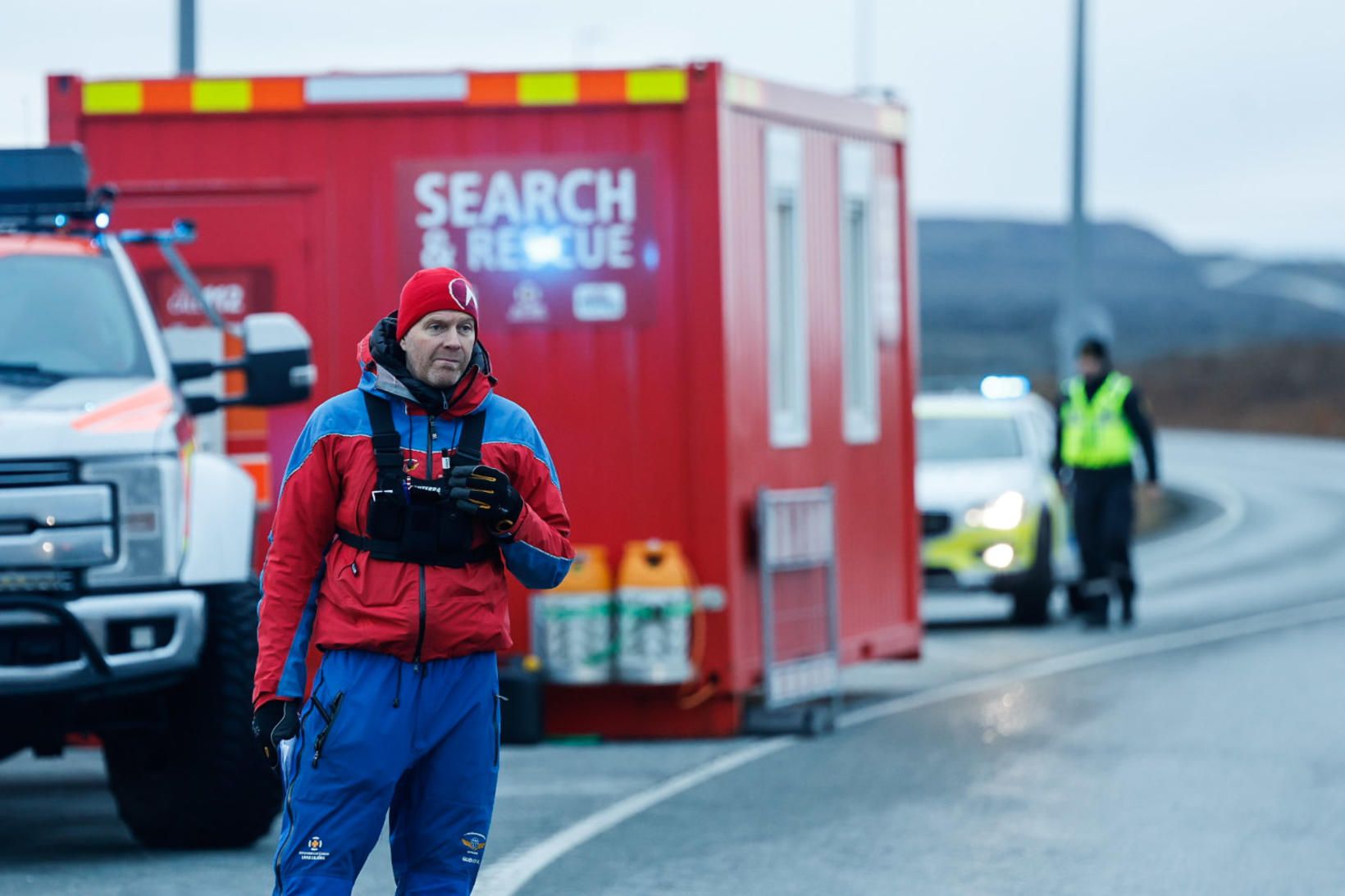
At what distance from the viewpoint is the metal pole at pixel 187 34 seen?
15477 mm

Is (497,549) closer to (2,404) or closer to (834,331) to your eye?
(2,404)

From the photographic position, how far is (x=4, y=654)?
774 cm

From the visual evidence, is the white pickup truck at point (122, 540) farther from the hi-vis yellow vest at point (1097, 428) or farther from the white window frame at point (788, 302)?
the hi-vis yellow vest at point (1097, 428)

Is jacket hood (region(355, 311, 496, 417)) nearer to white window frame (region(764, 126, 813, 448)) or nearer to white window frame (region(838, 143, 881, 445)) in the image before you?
white window frame (region(764, 126, 813, 448))

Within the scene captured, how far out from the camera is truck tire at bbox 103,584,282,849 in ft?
27.0

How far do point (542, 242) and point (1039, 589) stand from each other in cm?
737

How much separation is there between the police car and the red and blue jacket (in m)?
11.6

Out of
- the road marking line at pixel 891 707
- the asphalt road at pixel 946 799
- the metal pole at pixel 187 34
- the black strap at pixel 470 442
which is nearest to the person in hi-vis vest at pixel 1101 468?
the road marking line at pixel 891 707

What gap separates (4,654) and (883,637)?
651 cm

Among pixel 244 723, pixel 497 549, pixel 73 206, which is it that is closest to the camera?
pixel 497 549

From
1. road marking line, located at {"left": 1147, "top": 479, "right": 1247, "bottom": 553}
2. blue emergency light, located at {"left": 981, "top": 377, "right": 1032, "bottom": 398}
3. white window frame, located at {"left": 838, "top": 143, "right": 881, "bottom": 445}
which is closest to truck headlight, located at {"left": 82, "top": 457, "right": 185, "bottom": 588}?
white window frame, located at {"left": 838, "top": 143, "right": 881, "bottom": 445}

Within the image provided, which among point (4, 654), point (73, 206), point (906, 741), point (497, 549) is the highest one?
point (73, 206)

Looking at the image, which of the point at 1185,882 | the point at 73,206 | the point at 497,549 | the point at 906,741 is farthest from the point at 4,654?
the point at 906,741

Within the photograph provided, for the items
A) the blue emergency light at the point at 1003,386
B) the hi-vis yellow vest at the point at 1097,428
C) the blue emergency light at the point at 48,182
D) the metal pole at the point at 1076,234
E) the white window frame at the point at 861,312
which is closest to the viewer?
the blue emergency light at the point at 48,182
